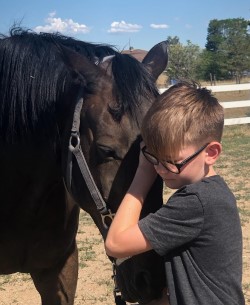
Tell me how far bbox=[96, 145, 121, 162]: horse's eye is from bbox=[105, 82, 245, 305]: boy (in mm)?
240

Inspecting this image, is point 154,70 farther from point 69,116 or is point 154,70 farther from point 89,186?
point 89,186

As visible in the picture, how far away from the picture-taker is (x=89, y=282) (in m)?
3.98

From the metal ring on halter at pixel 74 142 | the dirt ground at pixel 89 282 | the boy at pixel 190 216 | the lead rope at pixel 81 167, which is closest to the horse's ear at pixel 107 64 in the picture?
the lead rope at pixel 81 167

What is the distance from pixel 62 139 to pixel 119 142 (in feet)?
1.10

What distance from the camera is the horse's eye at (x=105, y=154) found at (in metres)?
1.69

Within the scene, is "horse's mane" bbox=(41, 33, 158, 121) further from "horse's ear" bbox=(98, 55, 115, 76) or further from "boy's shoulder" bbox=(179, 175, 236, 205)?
"boy's shoulder" bbox=(179, 175, 236, 205)

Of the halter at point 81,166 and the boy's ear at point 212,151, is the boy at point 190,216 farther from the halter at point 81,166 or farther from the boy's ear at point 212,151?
the halter at point 81,166

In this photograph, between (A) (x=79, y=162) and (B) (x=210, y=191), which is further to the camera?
(A) (x=79, y=162)

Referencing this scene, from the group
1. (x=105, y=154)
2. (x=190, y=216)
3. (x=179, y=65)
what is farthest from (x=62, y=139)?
(x=179, y=65)

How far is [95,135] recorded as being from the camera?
1.76 m

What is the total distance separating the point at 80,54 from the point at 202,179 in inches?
34.3

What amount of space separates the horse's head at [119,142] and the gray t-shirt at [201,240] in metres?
0.18

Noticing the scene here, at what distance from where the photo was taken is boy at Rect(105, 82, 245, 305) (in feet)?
4.50

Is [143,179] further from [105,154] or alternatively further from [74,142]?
[74,142]
